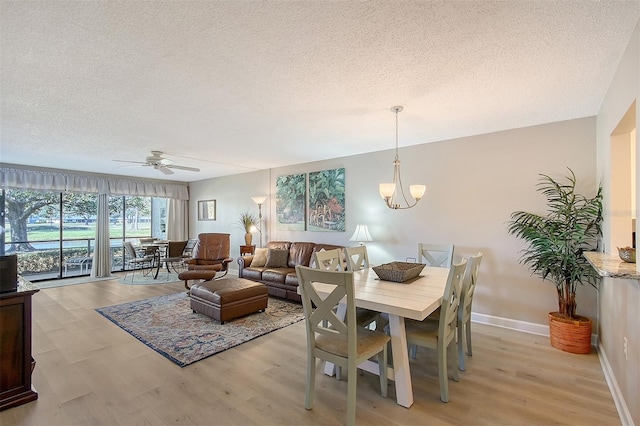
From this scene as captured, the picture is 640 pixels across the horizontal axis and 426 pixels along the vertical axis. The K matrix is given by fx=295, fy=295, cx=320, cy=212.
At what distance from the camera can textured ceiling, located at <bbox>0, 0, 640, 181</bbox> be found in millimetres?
1595

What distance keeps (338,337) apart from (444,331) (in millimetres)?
789

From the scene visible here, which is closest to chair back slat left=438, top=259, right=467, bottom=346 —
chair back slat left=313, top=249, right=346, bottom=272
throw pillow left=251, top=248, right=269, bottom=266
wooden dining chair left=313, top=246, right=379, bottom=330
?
wooden dining chair left=313, top=246, right=379, bottom=330

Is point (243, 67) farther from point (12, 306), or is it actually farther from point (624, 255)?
point (624, 255)

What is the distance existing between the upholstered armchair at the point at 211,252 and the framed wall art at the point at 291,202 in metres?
1.27

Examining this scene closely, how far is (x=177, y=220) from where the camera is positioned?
8312mm

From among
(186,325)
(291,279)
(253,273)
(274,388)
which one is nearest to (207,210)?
(253,273)

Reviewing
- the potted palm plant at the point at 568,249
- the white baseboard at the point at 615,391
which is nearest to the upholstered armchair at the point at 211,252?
the potted palm plant at the point at 568,249

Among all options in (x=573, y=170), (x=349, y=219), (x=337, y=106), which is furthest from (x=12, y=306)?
(x=573, y=170)

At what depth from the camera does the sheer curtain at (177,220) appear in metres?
8.23

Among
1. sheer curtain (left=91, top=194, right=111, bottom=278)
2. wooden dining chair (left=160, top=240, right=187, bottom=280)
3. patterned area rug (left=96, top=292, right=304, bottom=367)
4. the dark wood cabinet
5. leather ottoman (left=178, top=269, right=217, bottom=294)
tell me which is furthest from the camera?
sheer curtain (left=91, top=194, right=111, bottom=278)

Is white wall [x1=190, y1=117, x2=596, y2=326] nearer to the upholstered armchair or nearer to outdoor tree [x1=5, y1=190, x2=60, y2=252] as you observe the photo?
the upholstered armchair

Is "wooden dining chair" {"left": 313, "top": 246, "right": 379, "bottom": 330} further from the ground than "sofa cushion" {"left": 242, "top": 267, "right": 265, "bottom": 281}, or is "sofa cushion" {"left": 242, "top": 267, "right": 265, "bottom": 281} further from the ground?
"wooden dining chair" {"left": 313, "top": 246, "right": 379, "bottom": 330}

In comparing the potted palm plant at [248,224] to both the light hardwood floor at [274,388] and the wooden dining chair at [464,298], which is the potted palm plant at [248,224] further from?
the wooden dining chair at [464,298]

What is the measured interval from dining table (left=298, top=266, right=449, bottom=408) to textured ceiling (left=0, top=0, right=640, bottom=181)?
1685 mm
